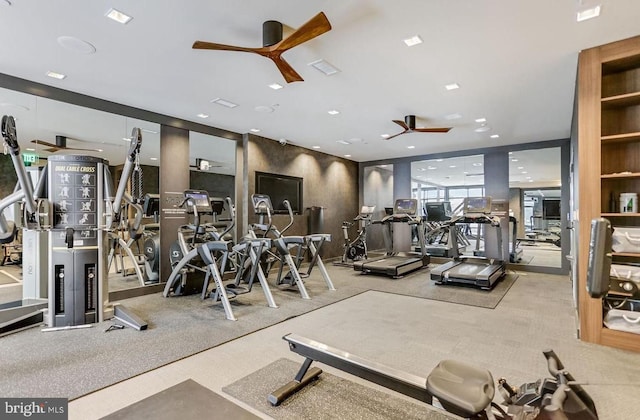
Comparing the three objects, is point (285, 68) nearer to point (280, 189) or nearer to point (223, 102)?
point (223, 102)

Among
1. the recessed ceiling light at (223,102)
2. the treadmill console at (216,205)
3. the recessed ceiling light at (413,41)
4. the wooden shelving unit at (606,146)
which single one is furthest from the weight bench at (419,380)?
the recessed ceiling light at (223,102)

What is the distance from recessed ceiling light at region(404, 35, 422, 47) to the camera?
10.5 feet

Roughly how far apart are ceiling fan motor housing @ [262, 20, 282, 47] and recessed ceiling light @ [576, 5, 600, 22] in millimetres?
2576

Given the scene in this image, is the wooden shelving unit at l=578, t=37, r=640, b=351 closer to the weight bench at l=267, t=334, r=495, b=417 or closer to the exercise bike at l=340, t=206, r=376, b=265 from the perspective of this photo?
the weight bench at l=267, t=334, r=495, b=417

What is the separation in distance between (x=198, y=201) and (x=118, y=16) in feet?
8.83

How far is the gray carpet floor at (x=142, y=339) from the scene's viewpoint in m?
2.56

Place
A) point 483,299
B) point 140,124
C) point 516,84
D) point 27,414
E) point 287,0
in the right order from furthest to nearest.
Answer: point 140,124, point 483,299, point 516,84, point 287,0, point 27,414

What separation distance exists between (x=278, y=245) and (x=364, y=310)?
1688 millimetres

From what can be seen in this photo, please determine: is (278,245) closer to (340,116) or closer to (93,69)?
(340,116)

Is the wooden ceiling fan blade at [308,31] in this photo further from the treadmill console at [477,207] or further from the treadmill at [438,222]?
the treadmill at [438,222]

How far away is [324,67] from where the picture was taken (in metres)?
3.82

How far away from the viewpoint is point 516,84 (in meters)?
4.34

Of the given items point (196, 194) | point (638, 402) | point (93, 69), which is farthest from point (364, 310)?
point (93, 69)

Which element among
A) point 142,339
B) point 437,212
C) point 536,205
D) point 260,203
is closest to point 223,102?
point 260,203
